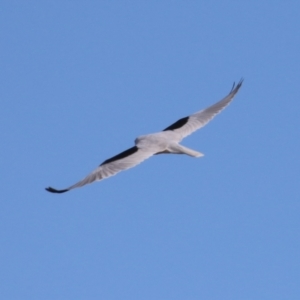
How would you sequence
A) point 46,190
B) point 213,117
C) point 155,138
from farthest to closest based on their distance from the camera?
point 213,117, point 155,138, point 46,190

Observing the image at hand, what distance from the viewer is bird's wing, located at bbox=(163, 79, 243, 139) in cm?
2984

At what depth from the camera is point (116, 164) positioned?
1052 inches

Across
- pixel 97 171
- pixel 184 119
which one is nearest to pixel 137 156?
pixel 97 171

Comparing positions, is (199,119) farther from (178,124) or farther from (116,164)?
(116,164)

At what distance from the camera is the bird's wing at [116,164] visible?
26312 millimetres

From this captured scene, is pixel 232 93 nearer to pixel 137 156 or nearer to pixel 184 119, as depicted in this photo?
pixel 184 119

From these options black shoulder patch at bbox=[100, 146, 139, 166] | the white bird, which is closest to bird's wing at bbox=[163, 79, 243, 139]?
the white bird

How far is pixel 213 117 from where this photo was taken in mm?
30812

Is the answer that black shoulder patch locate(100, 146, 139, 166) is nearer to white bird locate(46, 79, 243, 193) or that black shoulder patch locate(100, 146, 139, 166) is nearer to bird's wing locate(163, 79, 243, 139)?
white bird locate(46, 79, 243, 193)

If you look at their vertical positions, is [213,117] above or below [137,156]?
above

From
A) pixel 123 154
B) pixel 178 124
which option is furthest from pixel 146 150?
pixel 178 124

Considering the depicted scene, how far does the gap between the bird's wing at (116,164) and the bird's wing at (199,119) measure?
2.47m

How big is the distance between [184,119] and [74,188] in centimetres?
578

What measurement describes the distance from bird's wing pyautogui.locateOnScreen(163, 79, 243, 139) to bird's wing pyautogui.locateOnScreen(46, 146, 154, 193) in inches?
97.4
